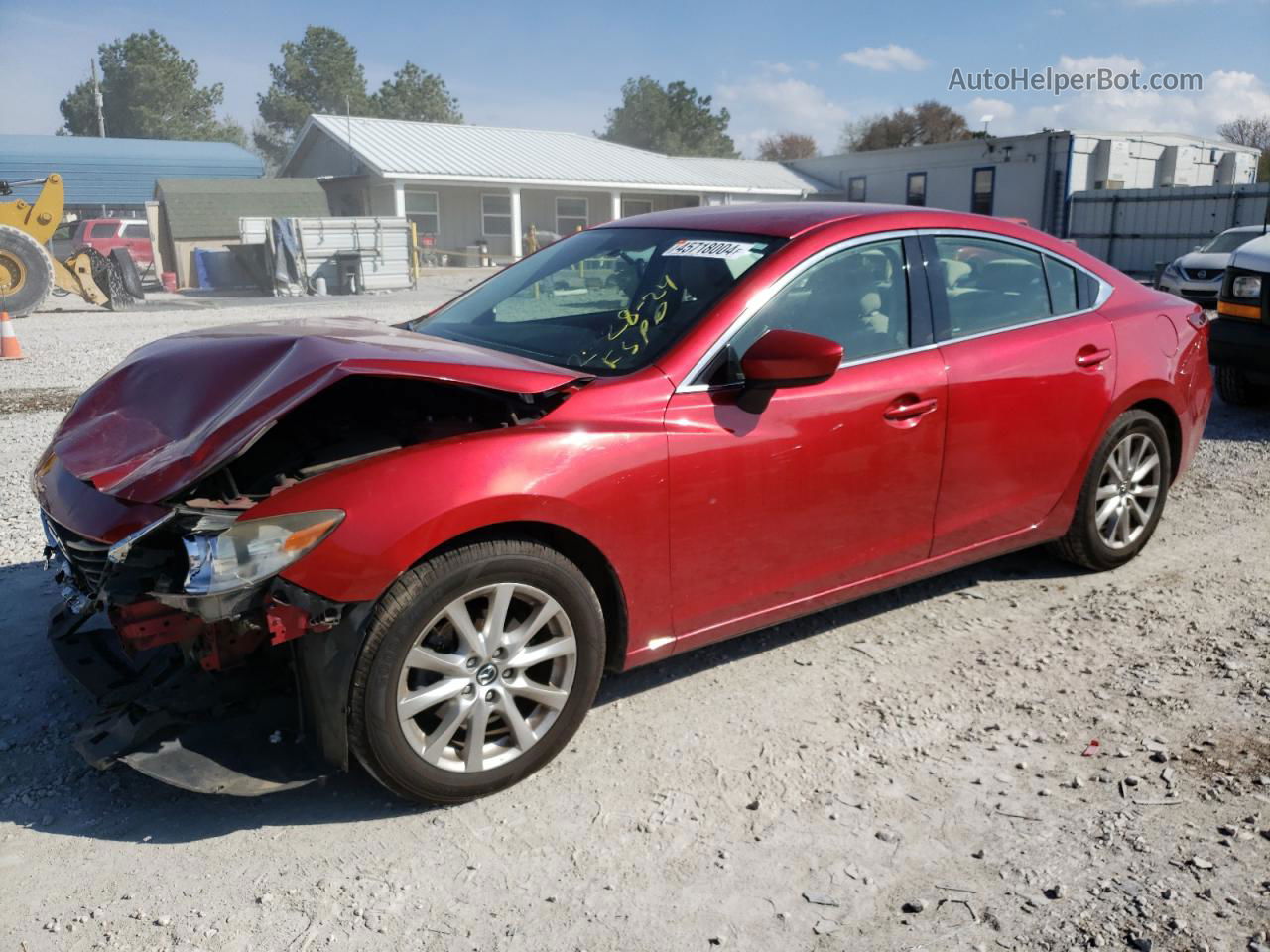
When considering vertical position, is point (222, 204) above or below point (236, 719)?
above

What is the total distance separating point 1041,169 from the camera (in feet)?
104

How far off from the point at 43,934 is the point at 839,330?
2.98m

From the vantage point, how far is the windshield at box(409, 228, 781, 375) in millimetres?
3537

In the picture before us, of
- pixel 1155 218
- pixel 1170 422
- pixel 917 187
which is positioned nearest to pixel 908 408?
pixel 1170 422

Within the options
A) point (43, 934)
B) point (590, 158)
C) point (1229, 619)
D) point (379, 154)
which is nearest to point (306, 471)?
point (43, 934)

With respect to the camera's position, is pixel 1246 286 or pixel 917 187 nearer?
pixel 1246 286

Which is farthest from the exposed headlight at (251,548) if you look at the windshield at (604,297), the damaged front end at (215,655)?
the windshield at (604,297)

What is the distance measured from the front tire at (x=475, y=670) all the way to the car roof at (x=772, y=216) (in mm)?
1589

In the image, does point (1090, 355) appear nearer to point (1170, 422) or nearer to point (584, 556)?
point (1170, 422)

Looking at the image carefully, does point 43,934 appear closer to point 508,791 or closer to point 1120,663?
point 508,791

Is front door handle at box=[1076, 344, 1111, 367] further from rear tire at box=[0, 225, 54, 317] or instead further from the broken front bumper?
rear tire at box=[0, 225, 54, 317]

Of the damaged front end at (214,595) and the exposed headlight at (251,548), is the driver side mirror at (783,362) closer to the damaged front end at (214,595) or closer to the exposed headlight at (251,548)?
the damaged front end at (214,595)

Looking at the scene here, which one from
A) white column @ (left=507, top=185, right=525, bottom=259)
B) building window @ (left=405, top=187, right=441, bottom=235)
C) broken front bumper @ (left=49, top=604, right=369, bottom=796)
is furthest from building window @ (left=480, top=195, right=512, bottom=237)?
broken front bumper @ (left=49, top=604, right=369, bottom=796)

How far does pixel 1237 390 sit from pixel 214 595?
8.53 m
